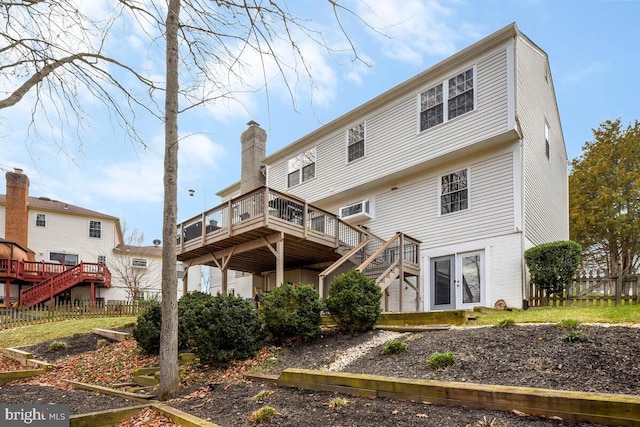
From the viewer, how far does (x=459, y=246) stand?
1230 cm

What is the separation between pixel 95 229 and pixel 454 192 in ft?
89.5

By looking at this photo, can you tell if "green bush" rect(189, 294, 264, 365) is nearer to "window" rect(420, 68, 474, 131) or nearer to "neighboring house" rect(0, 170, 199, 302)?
"window" rect(420, 68, 474, 131)

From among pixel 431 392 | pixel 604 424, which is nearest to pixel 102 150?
pixel 431 392

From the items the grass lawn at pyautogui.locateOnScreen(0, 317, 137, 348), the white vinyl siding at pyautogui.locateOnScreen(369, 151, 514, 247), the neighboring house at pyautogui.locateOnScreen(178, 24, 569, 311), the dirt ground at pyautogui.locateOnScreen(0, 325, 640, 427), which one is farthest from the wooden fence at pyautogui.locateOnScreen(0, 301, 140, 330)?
the white vinyl siding at pyautogui.locateOnScreen(369, 151, 514, 247)

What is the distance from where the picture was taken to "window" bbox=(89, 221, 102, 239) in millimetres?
30641

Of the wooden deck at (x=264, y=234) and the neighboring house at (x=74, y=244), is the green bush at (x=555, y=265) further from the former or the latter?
the neighboring house at (x=74, y=244)

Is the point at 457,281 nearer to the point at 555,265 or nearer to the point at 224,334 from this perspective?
the point at 555,265

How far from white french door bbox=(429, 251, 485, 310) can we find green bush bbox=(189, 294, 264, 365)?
6804mm

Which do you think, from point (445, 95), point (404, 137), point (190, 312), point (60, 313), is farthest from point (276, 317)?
point (60, 313)

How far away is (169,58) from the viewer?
6.24 meters

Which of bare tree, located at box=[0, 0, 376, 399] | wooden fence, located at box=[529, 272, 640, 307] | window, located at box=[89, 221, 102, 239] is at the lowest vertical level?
wooden fence, located at box=[529, 272, 640, 307]

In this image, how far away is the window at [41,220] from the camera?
28.5m

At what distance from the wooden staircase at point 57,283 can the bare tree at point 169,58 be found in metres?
21.1

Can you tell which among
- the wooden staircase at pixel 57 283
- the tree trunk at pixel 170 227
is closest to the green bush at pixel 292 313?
the tree trunk at pixel 170 227
